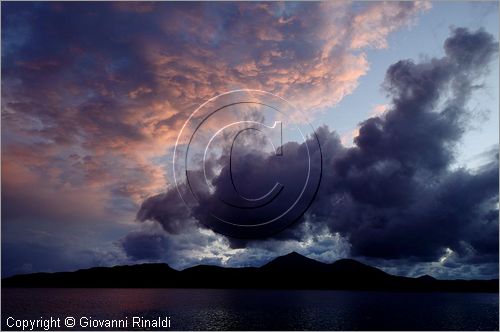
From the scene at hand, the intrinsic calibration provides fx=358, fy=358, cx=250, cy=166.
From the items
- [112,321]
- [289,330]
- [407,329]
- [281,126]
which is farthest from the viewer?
[112,321]

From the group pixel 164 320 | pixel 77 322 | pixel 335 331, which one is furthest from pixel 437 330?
pixel 77 322

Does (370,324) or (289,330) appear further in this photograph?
(370,324)

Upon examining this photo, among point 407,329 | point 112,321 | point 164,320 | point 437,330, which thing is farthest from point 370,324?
point 112,321

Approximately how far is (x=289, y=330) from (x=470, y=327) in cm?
6413

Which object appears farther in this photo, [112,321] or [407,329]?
[112,321]

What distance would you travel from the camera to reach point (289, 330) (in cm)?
9381

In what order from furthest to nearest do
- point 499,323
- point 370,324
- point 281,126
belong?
point 499,323 → point 370,324 → point 281,126

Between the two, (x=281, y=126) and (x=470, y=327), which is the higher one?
(x=281, y=126)

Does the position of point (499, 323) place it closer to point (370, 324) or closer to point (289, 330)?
point (370, 324)

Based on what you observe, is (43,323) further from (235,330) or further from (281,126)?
(281,126)

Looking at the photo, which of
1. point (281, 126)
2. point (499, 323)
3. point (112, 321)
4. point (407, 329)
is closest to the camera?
point (281, 126)

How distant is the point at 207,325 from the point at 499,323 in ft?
335

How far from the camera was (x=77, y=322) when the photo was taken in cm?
11306

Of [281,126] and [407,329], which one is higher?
[281,126]
